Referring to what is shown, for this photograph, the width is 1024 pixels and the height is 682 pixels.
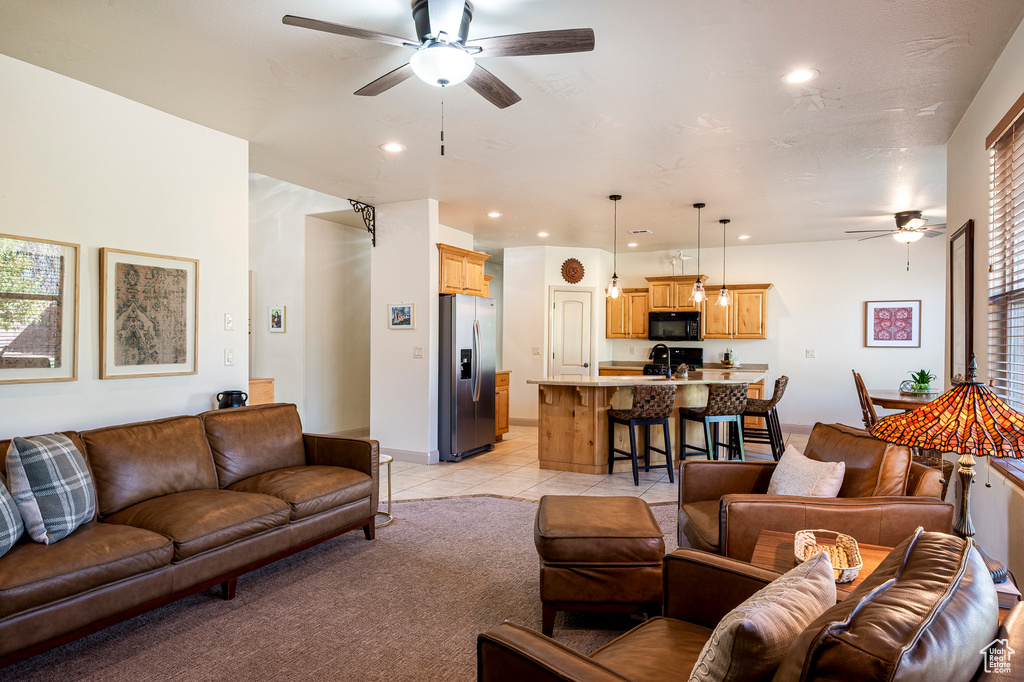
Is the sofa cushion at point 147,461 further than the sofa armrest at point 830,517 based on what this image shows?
Yes

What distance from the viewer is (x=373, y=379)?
20.0 feet

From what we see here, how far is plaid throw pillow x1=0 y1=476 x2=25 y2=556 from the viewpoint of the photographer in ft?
7.00

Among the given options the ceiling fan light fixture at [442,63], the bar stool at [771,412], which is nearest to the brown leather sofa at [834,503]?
the ceiling fan light fixture at [442,63]

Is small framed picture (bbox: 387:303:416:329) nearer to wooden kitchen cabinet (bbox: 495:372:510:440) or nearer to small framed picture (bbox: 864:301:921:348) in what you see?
wooden kitchen cabinet (bbox: 495:372:510:440)

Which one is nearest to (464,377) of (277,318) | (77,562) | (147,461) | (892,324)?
(277,318)

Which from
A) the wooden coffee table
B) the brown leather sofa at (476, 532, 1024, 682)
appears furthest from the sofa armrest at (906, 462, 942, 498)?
the brown leather sofa at (476, 532, 1024, 682)

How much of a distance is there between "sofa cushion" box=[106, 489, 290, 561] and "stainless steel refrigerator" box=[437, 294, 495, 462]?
2.94 metres

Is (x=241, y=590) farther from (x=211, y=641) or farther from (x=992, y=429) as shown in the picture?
(x=992, y=429)

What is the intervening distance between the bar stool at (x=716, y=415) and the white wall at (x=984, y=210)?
2162mm

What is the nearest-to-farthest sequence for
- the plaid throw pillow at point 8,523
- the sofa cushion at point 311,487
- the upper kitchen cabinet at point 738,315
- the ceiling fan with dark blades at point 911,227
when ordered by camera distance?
the plaid throw pillow at point 8,523 < the sofa cushion at point 311,487 < the ceiling fan with dark blades at point 911,227 < the upper kitchen cabinet at point 738,315

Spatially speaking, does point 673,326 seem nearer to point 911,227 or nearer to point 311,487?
point 911,227

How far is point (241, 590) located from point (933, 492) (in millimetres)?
3206

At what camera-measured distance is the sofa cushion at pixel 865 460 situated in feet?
7.74

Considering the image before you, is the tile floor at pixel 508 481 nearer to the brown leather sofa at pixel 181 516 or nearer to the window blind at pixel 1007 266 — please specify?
the brown leather sofa at pixel 181 516
